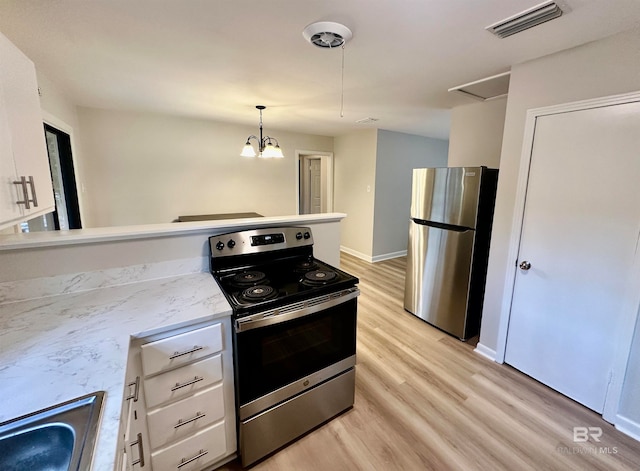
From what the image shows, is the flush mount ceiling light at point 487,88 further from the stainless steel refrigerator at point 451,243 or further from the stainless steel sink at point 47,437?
the stainless steel sink at point 47,437

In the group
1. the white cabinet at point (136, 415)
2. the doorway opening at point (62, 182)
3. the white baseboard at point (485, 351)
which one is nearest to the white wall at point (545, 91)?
the white baseboard at point (485, 351)

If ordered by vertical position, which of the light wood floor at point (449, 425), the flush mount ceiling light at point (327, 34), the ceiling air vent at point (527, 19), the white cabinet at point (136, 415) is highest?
the ceiling air vent at point (527, 19)

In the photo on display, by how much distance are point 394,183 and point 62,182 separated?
4.65 metres

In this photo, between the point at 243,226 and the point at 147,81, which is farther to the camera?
the point at 147,81

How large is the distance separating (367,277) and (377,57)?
119 inches

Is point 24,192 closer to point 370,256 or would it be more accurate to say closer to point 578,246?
point 578,246

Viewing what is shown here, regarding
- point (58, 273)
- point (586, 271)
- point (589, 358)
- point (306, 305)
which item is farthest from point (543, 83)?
point (58, 273)

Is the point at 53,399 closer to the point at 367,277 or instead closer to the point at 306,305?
the point at 306,305

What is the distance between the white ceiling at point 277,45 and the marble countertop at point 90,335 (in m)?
1.48

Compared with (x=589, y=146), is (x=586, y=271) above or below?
below

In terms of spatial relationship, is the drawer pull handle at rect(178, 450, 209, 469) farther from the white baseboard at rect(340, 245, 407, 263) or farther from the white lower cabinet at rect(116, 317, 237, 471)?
the white baseboard at rect(340, 245, 407, 263)

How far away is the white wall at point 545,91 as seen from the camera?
164cm

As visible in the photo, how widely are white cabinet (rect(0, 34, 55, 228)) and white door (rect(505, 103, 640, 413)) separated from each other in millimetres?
2869

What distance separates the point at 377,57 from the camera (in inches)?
78.4
